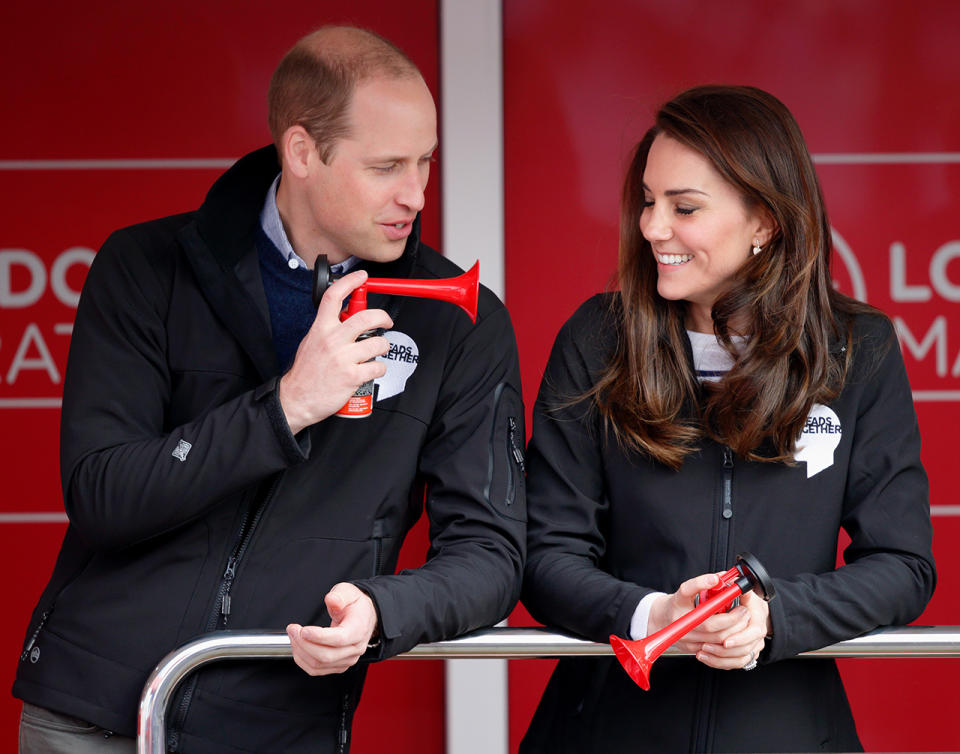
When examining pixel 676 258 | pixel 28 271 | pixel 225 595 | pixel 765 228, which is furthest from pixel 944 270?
pixel 28 271

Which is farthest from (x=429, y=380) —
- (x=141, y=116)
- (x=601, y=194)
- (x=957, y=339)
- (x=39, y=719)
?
(x=957, y=339)

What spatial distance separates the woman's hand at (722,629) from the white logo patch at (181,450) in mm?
696

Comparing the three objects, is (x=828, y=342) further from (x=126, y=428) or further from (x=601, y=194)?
(x=601, y=194)

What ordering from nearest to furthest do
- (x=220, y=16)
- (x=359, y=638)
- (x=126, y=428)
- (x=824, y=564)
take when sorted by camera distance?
(x=359, y=638)
(x=126, y=428)
(x=824, y=564)
(x=220, y=16)

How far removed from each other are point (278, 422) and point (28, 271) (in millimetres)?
1818

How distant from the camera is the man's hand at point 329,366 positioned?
1713mm

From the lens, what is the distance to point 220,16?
3217 millimetres

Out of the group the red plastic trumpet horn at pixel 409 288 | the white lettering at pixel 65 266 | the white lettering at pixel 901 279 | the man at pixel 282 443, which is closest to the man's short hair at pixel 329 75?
the man at pixel 282 443

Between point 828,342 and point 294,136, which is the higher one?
point 294,136

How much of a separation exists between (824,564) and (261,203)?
1077mm

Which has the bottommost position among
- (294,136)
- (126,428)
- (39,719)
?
(39,719)

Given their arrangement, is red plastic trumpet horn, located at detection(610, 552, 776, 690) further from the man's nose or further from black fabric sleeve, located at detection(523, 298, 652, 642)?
the man's nose

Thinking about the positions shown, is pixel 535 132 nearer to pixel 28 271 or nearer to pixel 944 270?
pixel 944 270

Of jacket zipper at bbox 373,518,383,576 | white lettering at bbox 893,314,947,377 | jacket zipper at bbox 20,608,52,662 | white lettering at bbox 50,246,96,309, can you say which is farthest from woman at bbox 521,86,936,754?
white lettering at bbox 50,246,96,309
